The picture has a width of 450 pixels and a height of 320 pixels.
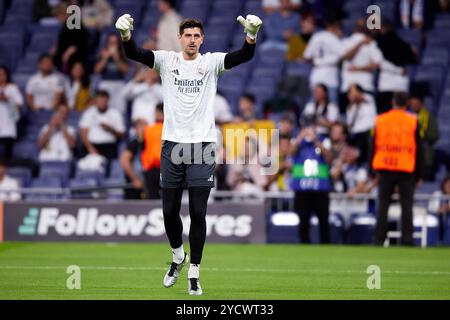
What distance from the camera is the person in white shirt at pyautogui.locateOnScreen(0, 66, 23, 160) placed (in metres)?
23.4

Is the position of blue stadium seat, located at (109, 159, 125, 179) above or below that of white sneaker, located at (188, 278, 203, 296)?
above

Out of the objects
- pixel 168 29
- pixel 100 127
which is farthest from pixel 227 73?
pixel 100 127

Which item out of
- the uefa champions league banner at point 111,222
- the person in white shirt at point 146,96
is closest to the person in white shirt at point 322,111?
the uefa champions league banner at point 111,222

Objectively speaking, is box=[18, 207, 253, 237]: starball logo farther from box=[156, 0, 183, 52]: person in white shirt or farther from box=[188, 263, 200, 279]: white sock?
box=[188, 263, 200, 279]: white sock

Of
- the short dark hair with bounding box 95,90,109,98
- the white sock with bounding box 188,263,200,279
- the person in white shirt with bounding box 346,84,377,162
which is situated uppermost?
the short dark hair with bounding box 95,90,109,98

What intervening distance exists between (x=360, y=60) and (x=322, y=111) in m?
1.74

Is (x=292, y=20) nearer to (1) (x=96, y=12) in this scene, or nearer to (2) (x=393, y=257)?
(1) (x=96, y=12)

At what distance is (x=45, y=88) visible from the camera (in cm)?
2419

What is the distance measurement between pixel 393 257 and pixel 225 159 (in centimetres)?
518

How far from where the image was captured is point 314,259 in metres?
15.9

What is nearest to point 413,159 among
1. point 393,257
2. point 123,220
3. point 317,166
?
point 317,166

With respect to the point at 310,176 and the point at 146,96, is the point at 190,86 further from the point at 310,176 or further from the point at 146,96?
the point at 146,96

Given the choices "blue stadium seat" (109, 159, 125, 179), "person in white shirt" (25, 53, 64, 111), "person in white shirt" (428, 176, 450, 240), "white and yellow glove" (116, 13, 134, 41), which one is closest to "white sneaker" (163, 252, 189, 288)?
"white and yellow glove" (116, 13, 134, 41)

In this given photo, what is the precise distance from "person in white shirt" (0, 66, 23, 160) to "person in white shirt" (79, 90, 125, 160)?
1.53 metres
